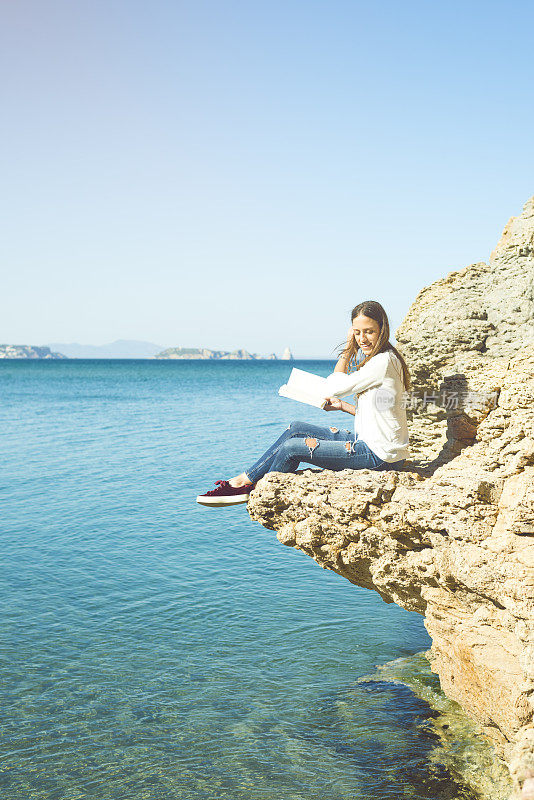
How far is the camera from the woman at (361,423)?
561 centimetres

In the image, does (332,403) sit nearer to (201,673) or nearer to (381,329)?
(381,329)

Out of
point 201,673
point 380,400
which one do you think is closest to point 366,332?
point 380,400

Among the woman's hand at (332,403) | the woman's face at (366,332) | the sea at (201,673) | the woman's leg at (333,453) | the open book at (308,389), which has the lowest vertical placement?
the sea at (201,673)

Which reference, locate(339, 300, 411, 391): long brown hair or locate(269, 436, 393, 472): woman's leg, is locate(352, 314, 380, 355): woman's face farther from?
locate(269, 436, 393, 472): woman's leg

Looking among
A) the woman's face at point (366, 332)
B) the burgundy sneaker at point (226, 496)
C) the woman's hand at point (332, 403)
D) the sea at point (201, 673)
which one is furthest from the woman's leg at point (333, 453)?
the sea at point (201, 673)

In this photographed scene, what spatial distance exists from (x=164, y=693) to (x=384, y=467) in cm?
482

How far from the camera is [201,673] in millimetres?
8836

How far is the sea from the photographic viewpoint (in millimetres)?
6492

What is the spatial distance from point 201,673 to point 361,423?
5.16 metres

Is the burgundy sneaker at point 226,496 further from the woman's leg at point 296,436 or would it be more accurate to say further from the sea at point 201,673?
the sea at point 201,673

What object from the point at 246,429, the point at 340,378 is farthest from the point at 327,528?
the point at 246,429

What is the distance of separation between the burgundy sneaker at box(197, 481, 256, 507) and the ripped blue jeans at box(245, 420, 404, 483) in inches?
13.3

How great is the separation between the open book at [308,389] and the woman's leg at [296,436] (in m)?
0.26

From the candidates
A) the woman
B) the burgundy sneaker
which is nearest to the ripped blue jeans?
the woman
